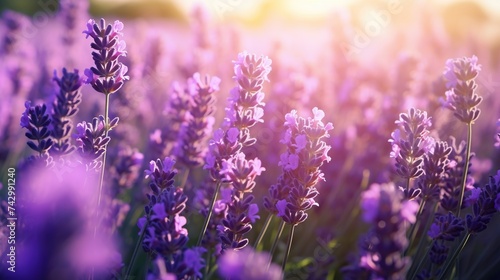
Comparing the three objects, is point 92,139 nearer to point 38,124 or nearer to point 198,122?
point 38,124

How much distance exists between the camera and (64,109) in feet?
7.41

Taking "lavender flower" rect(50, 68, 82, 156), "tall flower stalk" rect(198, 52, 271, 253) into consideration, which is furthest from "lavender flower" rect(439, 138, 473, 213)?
"lavender flower" rect(50, 68, 82, 156)

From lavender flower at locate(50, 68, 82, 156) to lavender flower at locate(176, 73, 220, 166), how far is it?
0.49 meters

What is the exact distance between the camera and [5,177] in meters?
3.62

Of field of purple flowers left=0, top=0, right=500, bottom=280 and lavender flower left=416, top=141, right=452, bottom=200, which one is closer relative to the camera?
field of purple flowers left=0, top=0, right=500, bottom=280

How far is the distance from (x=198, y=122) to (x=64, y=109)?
57 centimetres

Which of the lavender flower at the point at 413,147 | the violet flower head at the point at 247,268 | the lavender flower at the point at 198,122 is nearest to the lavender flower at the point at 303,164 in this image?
the lavender flower at the point at 413,147

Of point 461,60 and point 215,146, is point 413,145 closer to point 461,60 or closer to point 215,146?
point 461,60

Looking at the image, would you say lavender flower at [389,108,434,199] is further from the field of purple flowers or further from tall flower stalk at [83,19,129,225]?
tall flower stalk at [83,19,129,225]

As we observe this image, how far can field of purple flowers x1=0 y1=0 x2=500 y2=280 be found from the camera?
129cm

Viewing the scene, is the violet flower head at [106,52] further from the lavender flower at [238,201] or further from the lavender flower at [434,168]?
the lavender flower at [434,168]

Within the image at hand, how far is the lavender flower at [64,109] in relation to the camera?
7.29ft

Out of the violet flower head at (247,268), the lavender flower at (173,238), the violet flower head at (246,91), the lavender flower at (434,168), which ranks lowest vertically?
the lavender flower at (173,238)

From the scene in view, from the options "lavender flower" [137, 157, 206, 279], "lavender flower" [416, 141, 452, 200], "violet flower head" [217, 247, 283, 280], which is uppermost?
"lavender flower" [416, 141, 452, 200]
